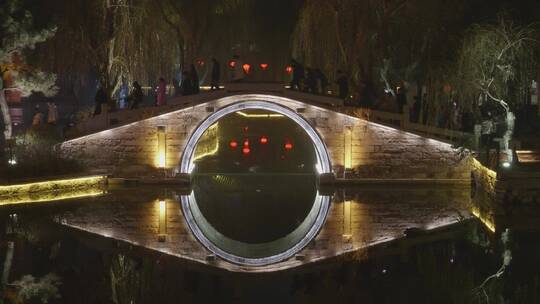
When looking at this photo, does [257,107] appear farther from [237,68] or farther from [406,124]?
[406,124]

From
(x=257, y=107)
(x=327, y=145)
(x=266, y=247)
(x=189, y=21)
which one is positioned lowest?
(x=266, y=247)

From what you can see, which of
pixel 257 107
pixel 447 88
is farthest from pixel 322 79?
pixel 447 88

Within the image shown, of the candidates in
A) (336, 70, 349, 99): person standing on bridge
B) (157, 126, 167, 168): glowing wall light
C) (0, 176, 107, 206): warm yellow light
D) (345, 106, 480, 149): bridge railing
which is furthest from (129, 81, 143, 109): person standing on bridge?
(345, 106, 480, 149): bridge railing

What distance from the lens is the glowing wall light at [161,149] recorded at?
2470 centimetres

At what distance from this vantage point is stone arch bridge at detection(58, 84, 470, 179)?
24.5 metres

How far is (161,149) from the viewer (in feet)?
81.3

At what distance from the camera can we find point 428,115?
2584 cm

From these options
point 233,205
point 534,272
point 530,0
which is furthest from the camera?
point 530,0

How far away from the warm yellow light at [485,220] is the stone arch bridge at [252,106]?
4217 millimetres

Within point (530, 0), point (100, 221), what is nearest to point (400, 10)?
point (530, 0)

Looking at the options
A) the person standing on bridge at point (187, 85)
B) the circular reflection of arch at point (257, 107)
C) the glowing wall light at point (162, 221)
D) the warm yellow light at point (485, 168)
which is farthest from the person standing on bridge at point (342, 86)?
the glowing wall light at point (162, 221)

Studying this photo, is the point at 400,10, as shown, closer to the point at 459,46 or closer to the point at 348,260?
the point at 459,46

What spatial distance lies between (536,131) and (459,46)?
11.7 feet

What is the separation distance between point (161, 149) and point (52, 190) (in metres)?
3.59
